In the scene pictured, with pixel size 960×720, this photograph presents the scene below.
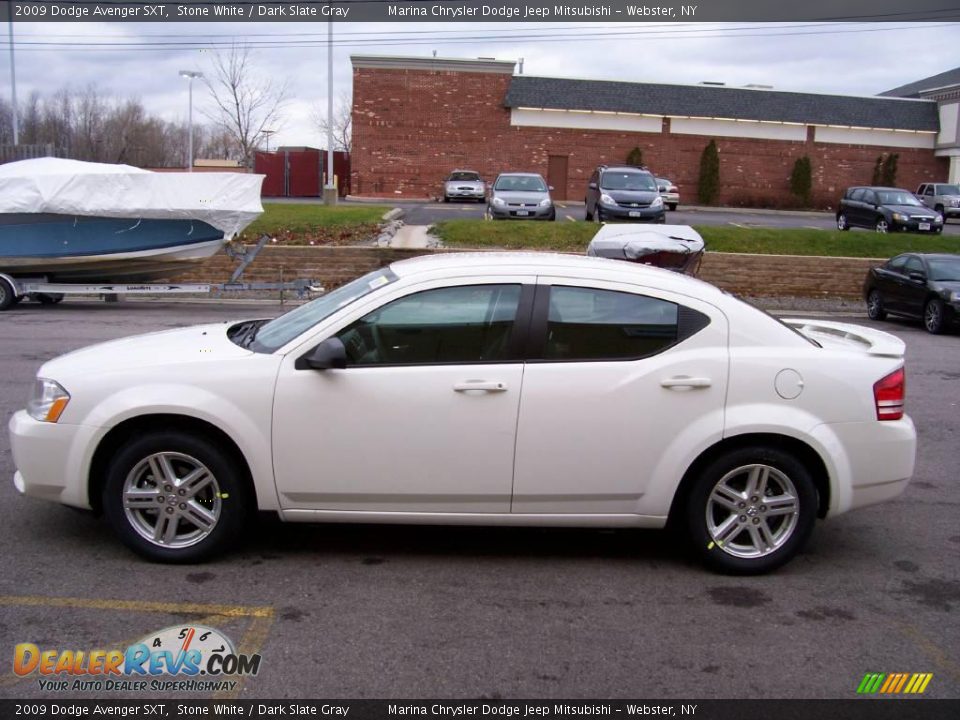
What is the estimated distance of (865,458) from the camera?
16.7 feet

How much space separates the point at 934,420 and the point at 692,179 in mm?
42766

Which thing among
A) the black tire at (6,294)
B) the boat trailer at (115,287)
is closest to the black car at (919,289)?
the boat trailer at (115,287)

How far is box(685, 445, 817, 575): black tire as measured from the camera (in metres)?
4.98

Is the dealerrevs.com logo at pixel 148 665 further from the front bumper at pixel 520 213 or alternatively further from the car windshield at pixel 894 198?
the car windshield at pixel 894 198

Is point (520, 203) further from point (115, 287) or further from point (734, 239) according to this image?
point (115, 287)

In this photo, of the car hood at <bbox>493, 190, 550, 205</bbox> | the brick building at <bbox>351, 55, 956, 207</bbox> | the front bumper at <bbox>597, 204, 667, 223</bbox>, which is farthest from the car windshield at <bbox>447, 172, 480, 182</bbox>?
the front bumper at <bbox>597, 204, 667, 223</bbox>

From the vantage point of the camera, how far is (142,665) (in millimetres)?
3963

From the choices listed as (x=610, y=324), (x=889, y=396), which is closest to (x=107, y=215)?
(x=610, y=324)

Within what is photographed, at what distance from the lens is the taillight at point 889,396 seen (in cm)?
510

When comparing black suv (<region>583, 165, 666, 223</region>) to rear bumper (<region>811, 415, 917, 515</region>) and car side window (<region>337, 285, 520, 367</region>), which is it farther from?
car side window (<region>337, 285, 520, 367</region>)
